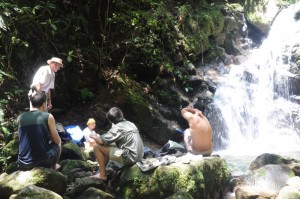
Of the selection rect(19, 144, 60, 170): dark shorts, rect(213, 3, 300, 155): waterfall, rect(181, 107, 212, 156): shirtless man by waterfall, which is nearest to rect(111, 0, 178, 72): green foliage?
rect(213, 3, 300, 155): waterfall

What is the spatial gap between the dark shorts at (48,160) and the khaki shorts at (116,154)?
0.78 metres

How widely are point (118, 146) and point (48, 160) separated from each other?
3.34 ft

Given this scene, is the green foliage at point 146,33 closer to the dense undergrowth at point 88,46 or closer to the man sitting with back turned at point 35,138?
the dense undergrowth at point 88,46

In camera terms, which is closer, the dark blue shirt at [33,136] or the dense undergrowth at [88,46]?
the dark blue shirt at [33,136]

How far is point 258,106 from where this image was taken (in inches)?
488

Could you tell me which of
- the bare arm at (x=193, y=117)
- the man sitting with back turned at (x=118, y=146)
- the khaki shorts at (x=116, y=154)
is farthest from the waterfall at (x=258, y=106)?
the khaki shorts at (x=116, y=154)

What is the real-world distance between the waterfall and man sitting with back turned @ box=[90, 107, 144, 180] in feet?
18.4

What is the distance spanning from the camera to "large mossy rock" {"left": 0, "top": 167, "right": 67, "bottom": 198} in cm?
459

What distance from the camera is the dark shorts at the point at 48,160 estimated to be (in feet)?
15.8

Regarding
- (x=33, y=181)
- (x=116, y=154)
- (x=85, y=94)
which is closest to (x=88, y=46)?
(x=85, y=94)

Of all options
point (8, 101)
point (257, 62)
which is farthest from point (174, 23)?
point (8, 101)

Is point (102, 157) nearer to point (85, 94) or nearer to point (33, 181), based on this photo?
point (33, 181)

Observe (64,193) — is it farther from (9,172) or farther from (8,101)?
(8,101)

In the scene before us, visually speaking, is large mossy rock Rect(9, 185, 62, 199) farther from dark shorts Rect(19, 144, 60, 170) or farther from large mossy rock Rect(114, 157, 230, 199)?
large mossy rock Rect(114, 157, 230, 199)
